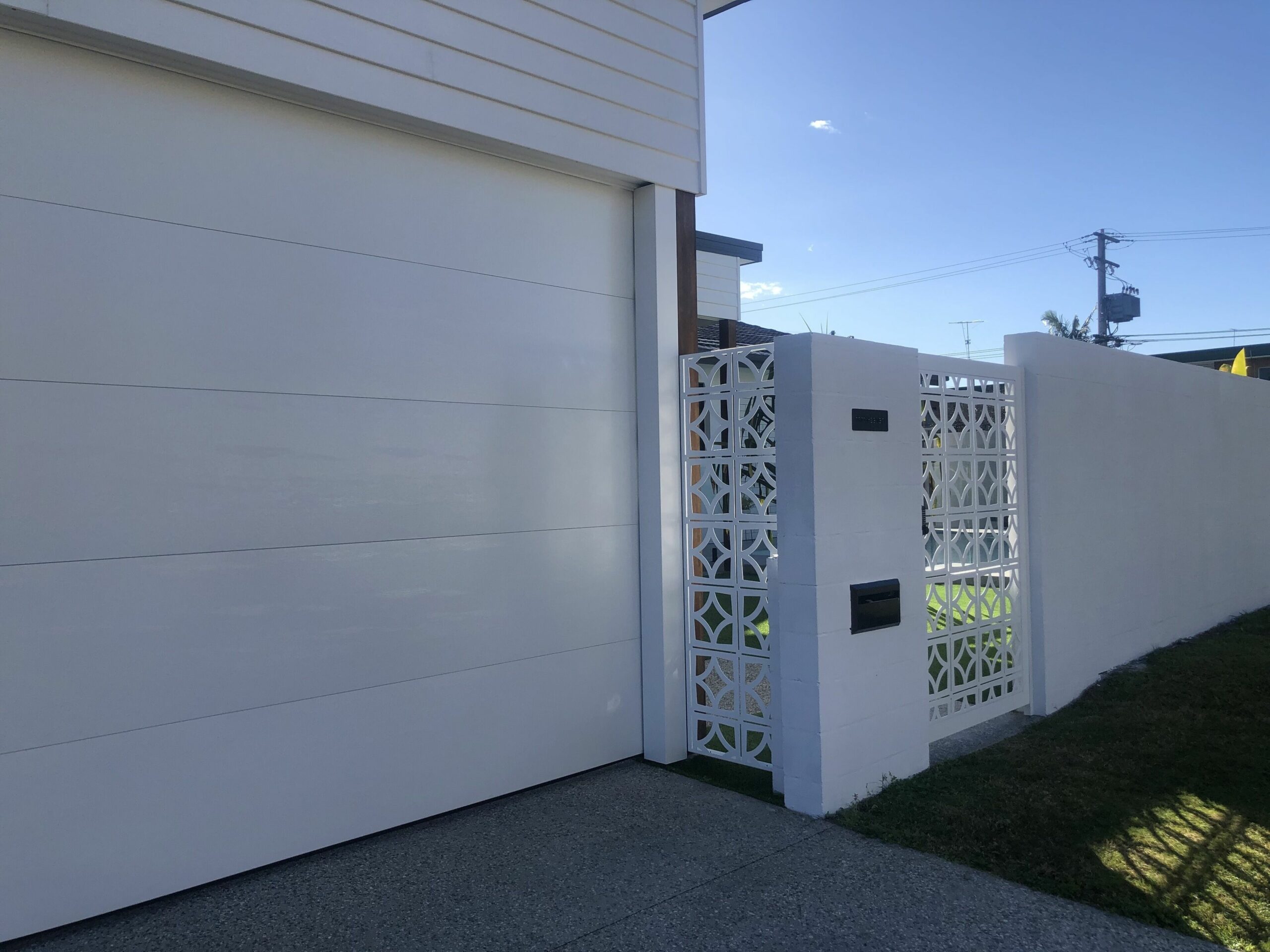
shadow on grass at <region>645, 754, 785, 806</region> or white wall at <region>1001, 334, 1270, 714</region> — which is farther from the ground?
white wall at <region>1001, 334, 1270, 714</region>

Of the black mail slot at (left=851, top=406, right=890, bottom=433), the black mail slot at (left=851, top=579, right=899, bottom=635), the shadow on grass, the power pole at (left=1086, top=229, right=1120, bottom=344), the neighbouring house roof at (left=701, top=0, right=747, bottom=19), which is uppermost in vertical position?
the power pole at (left=1086, top=229, right=1120, bottom=344)

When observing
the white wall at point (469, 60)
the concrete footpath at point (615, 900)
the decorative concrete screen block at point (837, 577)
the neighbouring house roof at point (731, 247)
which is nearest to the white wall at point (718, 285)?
A: the neighbouring house roof at point (731, 247)

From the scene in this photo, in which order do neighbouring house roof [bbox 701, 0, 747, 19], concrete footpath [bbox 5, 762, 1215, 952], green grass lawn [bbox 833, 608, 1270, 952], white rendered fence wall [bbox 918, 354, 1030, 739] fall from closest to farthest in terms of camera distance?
concrete footpath [bbox 5, 762, 1215, 952]
green grass lawn [bbox 833, 608, 1270, 952]
white rendered fence wall [bbox 918, 354, 1030, 739]
neighbouring house roof [bbox 701, 0, 747, 19]

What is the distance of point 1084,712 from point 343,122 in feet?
19.7

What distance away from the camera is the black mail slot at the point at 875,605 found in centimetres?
458

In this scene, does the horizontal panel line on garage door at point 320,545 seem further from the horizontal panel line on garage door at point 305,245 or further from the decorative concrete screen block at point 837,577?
the horizontal panel line on garage door at point 305,245

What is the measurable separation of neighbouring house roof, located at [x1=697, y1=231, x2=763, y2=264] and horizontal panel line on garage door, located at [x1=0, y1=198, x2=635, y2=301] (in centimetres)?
1191

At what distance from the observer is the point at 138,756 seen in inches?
138

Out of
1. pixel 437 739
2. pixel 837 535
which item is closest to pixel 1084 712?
pixel 837 535

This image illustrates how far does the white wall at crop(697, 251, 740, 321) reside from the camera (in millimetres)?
16891

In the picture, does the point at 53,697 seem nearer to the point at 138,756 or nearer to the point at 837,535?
the point at 138,756

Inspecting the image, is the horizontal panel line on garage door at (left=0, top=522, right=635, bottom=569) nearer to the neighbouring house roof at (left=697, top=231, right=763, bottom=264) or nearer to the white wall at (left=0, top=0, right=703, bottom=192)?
the white wall at (left=0, top=0, right=703, bottom=192)

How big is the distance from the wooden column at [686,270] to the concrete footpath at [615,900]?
2852 millimetres

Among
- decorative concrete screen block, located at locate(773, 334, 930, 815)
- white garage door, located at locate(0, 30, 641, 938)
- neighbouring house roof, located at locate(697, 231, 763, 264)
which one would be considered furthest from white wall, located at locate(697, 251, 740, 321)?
decorative concrete screen block, located at locate(773, 334, 930, 815)
